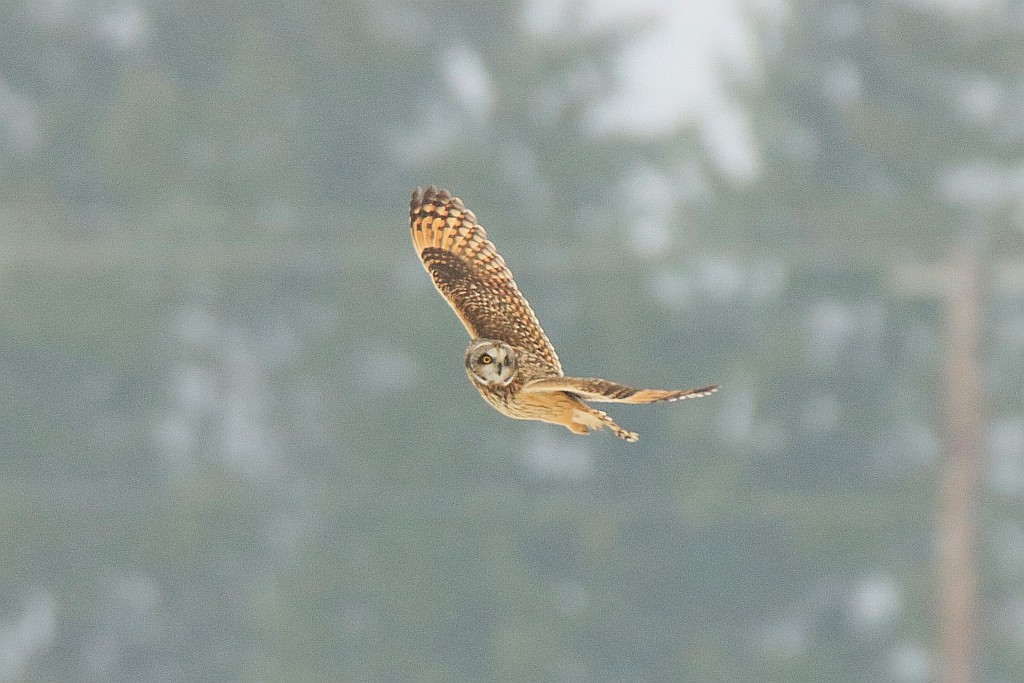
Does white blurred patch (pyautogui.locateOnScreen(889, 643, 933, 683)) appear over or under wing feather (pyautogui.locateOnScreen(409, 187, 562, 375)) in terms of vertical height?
over

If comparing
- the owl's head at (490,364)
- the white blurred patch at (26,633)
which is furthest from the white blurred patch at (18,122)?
the owl's head at (490,364)

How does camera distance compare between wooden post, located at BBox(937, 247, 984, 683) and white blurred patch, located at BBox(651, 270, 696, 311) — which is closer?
wooden post, located at BBox(937, 247, 984, 683)

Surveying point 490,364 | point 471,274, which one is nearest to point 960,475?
point 471,274

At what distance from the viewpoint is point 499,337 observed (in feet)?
6.43

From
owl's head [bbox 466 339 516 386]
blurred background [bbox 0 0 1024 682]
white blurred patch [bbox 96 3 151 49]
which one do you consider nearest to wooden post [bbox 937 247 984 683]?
blurred background [bbox 0 0 1024 682]

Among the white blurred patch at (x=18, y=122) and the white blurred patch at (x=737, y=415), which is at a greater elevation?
the white blurred patch at (x=18, y=122)

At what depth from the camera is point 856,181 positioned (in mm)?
16094

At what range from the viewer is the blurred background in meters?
15.5

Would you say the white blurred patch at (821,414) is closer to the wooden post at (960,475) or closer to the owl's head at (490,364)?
the wooden post at (960,475)

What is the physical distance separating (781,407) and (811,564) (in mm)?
1096

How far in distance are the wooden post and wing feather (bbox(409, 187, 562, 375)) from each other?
13023mm

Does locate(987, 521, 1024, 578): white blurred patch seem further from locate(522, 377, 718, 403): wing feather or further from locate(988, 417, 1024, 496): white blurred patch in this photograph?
locate(522, 377, 718, 403): wing feather

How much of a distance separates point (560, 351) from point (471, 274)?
41.6ft

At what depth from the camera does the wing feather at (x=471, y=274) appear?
6.48 feet
